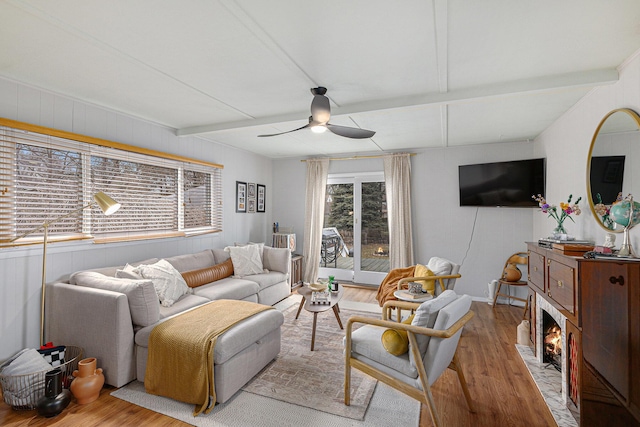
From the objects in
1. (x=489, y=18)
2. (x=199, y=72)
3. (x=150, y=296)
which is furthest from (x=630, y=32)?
(x=150, y=296)

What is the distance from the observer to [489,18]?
1.66m

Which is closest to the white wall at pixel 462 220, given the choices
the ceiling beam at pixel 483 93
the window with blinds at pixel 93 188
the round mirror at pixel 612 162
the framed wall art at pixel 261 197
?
the framed wall art at pixel 261 197

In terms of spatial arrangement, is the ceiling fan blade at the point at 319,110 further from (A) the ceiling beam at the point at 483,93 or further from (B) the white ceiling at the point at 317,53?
(A) the ceiling beam at the point at 483,93

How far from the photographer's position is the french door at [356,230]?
534cm

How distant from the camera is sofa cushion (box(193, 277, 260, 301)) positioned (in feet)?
10.9

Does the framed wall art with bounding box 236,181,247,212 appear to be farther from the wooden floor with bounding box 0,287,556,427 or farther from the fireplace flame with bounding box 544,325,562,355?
the fireplace flame with bounding box 544,325,562,355

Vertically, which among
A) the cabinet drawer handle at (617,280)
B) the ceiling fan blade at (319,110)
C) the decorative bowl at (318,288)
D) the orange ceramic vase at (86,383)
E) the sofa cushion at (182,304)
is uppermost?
the ceiling fan blade at (319,110)

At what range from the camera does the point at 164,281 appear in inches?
117

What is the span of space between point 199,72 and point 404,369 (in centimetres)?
259

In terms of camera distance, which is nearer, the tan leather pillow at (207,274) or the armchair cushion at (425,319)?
the armchair cushion at (425,319)

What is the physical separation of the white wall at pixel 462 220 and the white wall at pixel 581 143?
0.53 meters

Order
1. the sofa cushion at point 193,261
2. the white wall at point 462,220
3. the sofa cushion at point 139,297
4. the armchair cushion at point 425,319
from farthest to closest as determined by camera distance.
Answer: the white wall at point 462,220 < the sofa cushion at point 193,261 < the sofa cushion at point 139,297 < the armchair cushion at point 425,319

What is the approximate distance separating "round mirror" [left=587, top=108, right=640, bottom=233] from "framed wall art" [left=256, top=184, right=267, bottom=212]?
4.60 metres

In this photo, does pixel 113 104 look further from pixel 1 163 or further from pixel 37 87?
pixel 1 163
